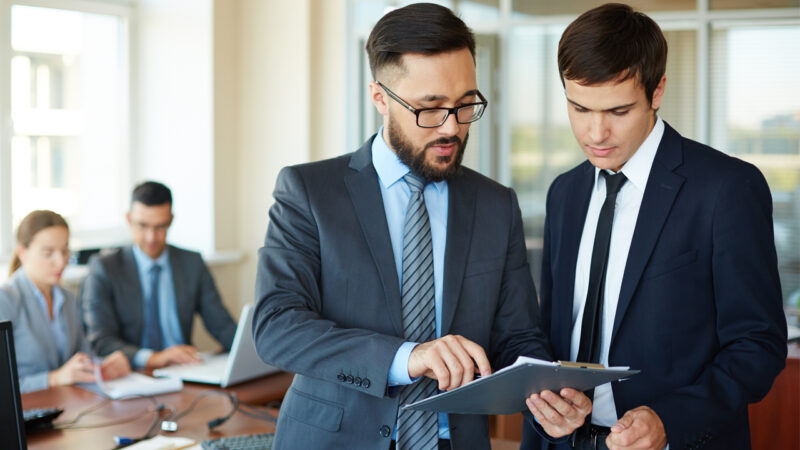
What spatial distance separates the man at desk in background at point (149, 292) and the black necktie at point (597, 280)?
2685 millimetres

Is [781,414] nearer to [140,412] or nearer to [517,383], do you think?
[517,383]

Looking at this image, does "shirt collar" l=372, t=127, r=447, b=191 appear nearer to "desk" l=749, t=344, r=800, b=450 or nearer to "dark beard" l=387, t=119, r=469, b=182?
"dark beard" l=387, t=119, r=469, b=182

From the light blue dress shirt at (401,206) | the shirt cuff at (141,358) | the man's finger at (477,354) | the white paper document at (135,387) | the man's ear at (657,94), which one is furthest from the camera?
the shirt cuff at (141,358)

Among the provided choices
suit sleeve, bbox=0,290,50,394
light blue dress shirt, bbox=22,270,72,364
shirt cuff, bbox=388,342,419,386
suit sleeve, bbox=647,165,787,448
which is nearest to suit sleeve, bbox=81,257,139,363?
light blue dress shirt, bbox=22,270,72,364

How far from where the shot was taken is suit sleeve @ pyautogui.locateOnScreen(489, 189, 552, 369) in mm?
1855

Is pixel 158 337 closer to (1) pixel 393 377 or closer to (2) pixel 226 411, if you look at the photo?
(2) pixel 226 411

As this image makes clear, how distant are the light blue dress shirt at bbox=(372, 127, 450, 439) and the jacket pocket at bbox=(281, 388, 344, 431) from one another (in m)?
0.23

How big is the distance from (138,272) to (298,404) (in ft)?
9.33

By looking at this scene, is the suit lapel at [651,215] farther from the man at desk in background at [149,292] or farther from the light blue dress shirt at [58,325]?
the man at desk in background at [149,292]

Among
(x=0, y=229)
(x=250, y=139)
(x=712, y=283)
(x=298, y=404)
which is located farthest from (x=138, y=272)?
(x=712, y=283)

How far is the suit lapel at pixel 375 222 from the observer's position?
1.71 metres

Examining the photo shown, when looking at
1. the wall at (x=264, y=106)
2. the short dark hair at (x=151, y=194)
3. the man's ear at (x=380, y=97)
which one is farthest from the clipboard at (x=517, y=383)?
the wall at (x=264, y=106)

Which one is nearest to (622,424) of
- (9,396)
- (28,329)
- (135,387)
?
(9,396)

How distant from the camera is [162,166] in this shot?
19.4 ft
